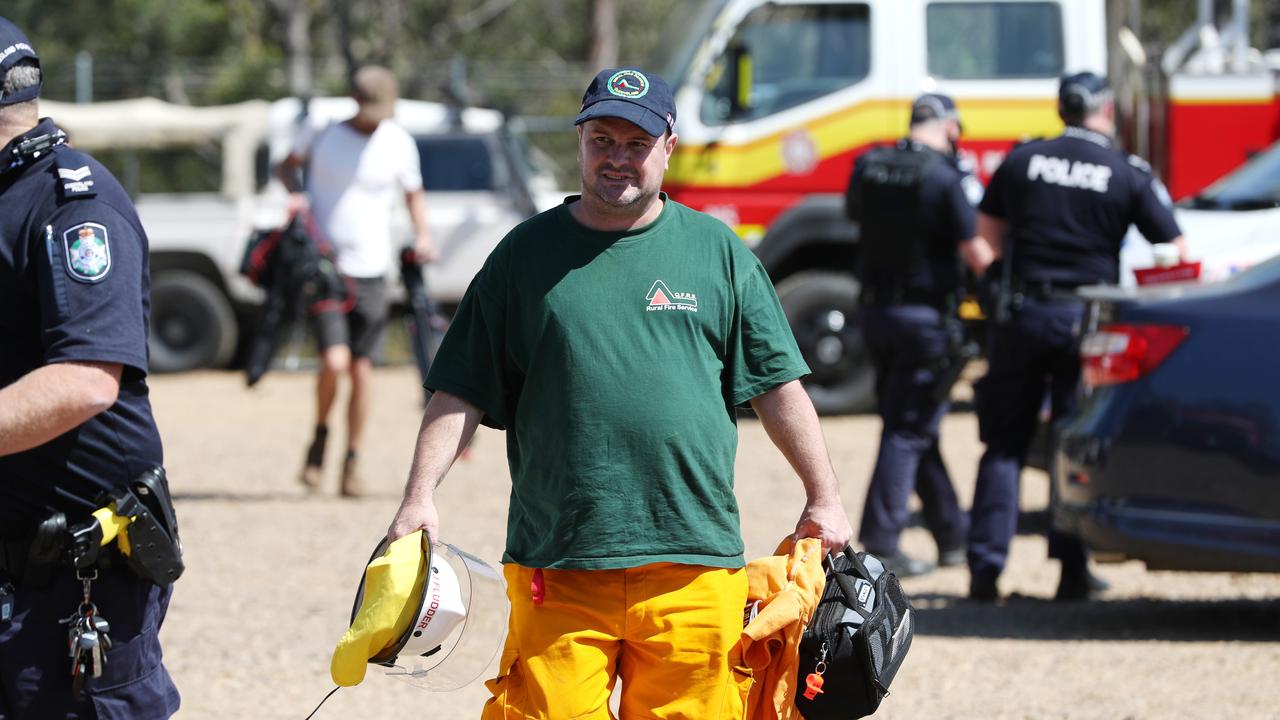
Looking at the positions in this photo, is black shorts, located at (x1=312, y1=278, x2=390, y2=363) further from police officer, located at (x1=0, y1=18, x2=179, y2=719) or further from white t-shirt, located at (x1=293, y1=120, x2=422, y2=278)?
police officer, located at (x1=0, y1=18, x2=179, y2=719)

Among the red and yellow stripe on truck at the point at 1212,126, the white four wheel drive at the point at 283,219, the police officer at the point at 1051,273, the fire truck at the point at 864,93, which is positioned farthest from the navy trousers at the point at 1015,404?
the white four wheel drive at the point at 283,219

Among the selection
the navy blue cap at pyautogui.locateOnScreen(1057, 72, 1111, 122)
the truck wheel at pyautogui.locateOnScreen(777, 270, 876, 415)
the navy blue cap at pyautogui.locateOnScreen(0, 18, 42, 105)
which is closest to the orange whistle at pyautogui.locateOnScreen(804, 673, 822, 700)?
the navy blue cap at pyautogui.locateOnScreen(0, 18, 42, 105)

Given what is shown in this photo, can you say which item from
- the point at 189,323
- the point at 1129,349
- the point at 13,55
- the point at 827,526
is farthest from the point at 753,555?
the point at 189,323

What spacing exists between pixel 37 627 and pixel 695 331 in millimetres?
1343

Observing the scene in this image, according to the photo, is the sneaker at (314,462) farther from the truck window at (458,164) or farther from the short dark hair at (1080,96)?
the truck window at (458,164)

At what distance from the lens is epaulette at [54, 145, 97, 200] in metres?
3.42

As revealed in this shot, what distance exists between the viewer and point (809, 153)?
12.1m

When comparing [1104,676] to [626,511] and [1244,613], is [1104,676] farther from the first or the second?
[626,511]

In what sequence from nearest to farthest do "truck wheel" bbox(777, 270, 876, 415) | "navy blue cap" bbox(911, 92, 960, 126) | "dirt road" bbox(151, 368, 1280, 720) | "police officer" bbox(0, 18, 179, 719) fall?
"police officer" bbox(0, 18, 179, 719) < "dirt road" bbox(151, 368, 1280, 720) < "navy blue cap" bbox(911, 92, 960, 126) < "truck wheel" bbox(777, 270, 876, 415)

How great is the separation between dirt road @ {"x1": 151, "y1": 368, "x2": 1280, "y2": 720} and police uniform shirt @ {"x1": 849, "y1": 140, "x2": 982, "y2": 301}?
3.96 feet

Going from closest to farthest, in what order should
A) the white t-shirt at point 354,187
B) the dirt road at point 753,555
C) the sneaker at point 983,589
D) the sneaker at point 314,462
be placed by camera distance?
the dirt road at point 753,555
the sneaker at point 983,589
the white t-shirt at point 354,187
the sneaker at point 314,462

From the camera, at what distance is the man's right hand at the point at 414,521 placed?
3477mm

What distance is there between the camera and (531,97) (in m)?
23.2

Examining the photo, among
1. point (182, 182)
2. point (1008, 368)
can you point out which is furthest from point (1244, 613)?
point (182, 182)
